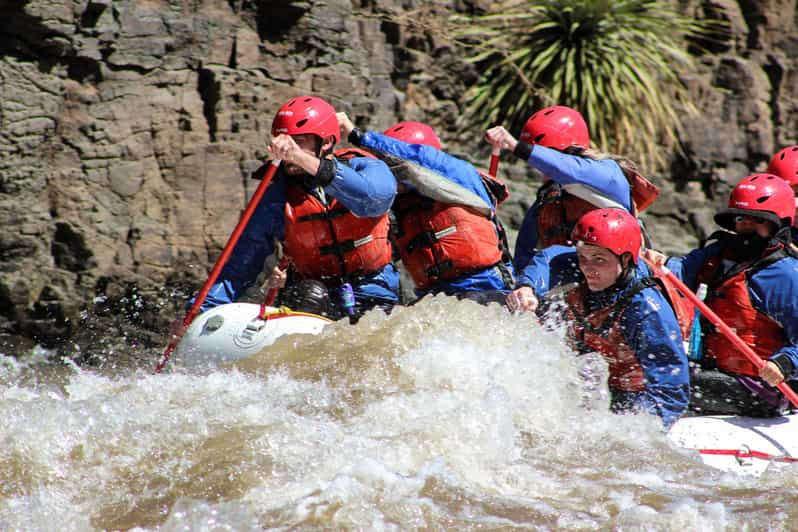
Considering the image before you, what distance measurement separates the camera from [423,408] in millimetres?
4602

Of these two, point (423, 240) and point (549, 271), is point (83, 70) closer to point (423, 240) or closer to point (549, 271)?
point (423, 240)

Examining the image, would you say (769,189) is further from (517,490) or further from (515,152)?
(517,490)

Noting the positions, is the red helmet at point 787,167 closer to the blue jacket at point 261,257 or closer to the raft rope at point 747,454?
the raft rope at point 747,454

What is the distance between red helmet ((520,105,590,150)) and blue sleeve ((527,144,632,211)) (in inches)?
8.9

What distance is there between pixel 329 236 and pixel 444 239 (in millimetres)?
668

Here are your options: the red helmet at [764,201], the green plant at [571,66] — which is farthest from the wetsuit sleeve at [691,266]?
the green plant at [571,66]

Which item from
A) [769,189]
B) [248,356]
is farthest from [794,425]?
[248,356]

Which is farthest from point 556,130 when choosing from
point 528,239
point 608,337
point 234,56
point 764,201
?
point 234,56

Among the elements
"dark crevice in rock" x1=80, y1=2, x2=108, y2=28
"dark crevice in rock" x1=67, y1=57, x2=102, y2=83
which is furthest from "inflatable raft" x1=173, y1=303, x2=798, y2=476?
"dark crevice in rock" x1=80, y1=2, x2=108, y2=28

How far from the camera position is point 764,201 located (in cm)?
551

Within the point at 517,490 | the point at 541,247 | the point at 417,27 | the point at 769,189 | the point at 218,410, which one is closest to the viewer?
the point at 517,490

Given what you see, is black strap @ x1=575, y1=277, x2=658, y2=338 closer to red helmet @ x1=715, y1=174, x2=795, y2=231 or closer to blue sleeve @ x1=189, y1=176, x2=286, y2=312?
red helmet @ x1=715, y1=174, x2=795, y2=231

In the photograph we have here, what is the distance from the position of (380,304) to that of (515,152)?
1.13 m

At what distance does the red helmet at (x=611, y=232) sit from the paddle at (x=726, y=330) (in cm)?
29
